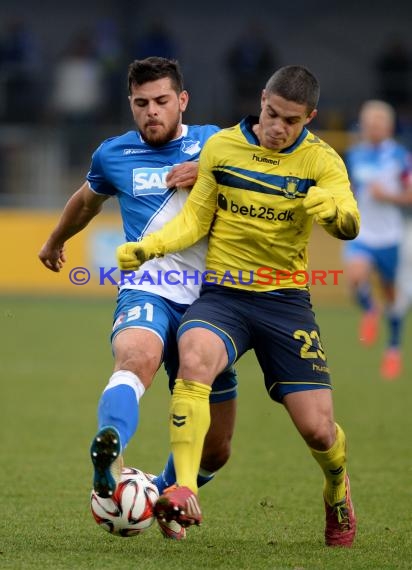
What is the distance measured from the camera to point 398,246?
44.7 ft

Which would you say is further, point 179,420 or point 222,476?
point 222,476

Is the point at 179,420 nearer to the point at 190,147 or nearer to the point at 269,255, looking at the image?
the point at 269,255

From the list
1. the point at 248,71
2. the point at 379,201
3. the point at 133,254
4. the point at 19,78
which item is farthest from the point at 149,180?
the point at 19,78

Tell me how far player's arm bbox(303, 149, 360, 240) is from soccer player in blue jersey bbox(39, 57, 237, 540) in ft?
2.25

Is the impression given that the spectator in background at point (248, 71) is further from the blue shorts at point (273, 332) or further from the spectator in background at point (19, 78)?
the blue shorts at point (273, 332)

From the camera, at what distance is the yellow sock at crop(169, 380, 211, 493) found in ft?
16.9

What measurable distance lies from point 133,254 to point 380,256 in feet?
27.7

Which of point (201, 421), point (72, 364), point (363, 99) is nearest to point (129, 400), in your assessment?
point (201, 421)

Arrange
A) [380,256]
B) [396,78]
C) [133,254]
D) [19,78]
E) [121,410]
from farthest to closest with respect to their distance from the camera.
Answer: [396,78], [19,78], [380,256], [133,254], [121,410]

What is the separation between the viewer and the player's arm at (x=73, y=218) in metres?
6.12

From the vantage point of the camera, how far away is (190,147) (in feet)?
19.7

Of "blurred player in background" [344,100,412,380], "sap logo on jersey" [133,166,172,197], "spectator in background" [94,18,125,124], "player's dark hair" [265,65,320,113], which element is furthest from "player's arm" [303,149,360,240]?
"spectator in background" [94,18,125,124]

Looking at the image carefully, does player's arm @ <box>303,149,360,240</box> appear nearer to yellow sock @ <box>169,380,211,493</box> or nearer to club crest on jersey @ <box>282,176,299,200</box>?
club crest on jersey @ <box>282,176,299,200</box>

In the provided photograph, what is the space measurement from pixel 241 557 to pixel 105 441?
3.04 ft
